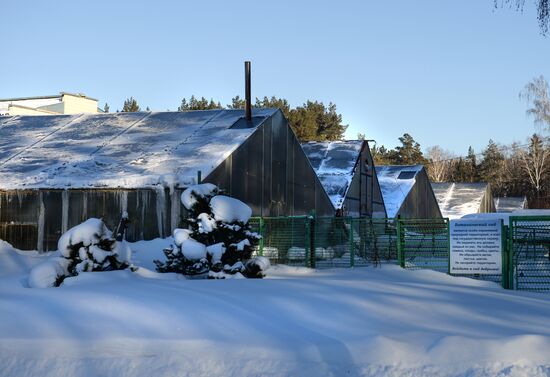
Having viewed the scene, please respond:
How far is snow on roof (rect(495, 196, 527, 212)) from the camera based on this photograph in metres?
82.1

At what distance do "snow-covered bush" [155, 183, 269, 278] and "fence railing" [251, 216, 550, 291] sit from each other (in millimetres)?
4966

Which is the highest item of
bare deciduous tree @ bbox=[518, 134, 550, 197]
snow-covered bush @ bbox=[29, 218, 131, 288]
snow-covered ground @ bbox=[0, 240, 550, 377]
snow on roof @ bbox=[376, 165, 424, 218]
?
bare deciduous tree @ bbox=[518, 134, 550, 197]

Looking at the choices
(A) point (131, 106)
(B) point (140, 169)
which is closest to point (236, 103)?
(A) point (131, 106)

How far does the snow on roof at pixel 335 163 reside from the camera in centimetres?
3331

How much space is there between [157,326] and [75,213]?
43.5ft

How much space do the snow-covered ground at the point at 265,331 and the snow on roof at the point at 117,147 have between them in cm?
900

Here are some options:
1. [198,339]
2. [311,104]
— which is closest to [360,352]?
[198,339]

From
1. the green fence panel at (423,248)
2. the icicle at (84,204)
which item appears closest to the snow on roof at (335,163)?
the green fence panel at (423,248)

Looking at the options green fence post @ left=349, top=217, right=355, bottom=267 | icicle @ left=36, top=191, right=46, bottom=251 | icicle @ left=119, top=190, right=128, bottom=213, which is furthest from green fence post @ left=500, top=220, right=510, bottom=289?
icicle @ left=36, top=191, right=46, bottom=251

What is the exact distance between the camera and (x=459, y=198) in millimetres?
64500

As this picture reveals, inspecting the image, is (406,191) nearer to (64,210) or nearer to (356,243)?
(356,243)

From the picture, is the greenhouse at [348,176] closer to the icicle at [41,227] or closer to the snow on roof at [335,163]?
the snow on roof at [335,163]

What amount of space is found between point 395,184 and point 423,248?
1014 inches

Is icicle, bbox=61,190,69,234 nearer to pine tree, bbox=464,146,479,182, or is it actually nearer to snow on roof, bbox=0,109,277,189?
snow on roof, bbox=0,109,277,189
